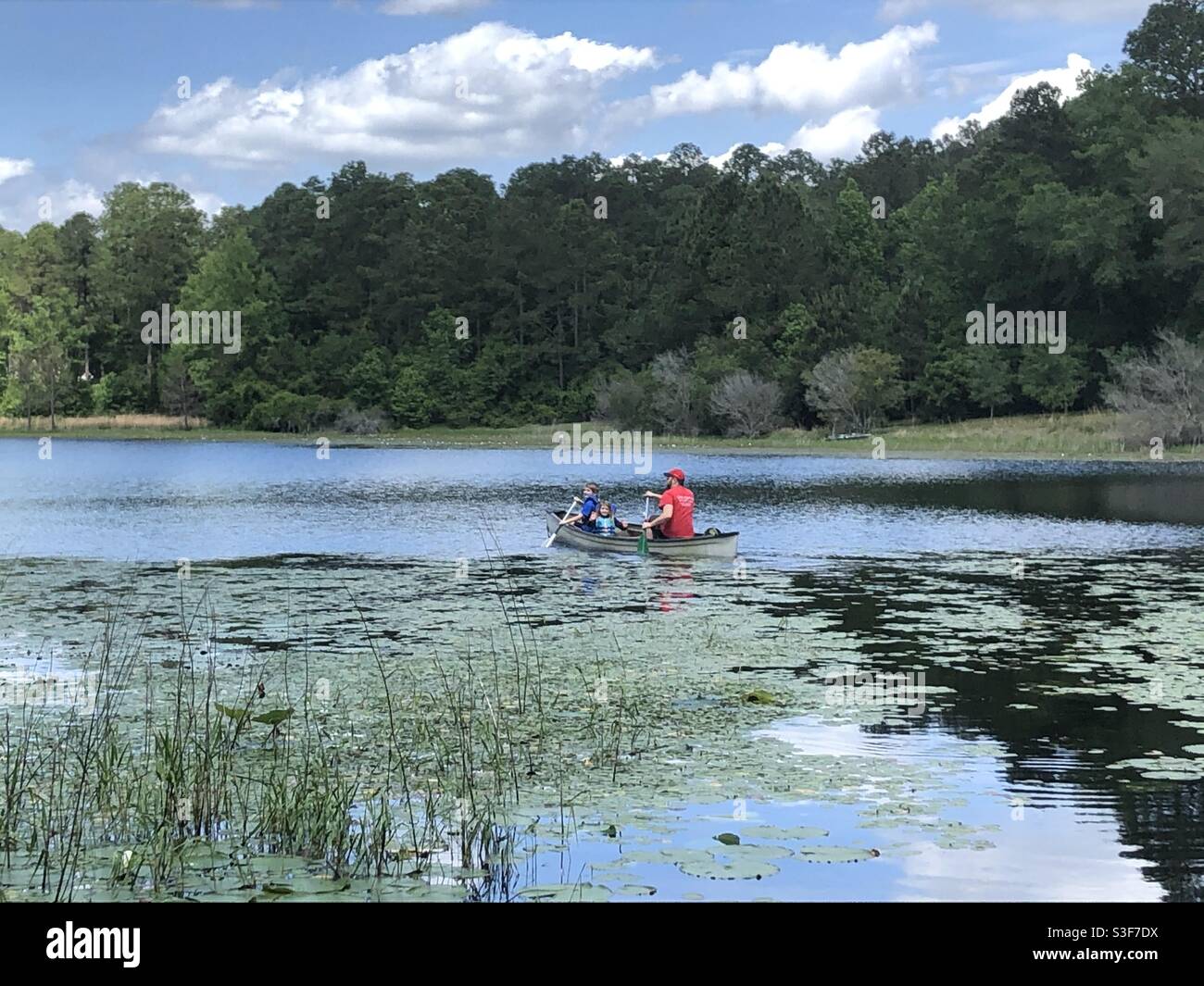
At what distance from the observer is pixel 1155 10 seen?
277ft

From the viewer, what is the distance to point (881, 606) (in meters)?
20.2

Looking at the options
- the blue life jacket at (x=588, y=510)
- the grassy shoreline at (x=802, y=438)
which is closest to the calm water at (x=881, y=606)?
the blue life jacket at (x=588, y=510)

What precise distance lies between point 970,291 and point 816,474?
37.9 metres

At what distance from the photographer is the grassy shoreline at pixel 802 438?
70375 millimetres

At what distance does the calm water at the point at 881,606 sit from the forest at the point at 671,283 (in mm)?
29707

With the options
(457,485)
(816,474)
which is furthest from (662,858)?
(816,474)

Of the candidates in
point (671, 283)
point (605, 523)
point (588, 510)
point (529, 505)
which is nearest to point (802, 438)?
point (671, 283)

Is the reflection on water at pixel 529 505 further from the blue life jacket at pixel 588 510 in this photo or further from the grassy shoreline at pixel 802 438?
the grassy shoreline at pixel 802 438

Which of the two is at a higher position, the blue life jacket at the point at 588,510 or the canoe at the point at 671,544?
the blue life jacket at the point at 588,510

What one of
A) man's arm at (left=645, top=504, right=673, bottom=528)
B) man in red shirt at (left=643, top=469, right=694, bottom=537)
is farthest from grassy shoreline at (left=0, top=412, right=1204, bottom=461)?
man's arm at (left=645, top=504, right=673, bottom=528)

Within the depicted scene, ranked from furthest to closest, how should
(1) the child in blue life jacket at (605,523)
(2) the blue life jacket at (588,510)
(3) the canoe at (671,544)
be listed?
(2) the blue life jacket at (588,510)
(1) the child in blue life jacket at (605,523)
(3) the canoe at (671,544)

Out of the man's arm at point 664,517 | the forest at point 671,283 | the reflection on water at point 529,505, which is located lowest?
the reflection on water at point 529,505

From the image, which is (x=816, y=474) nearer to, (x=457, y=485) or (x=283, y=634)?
(x=457, y=485)
